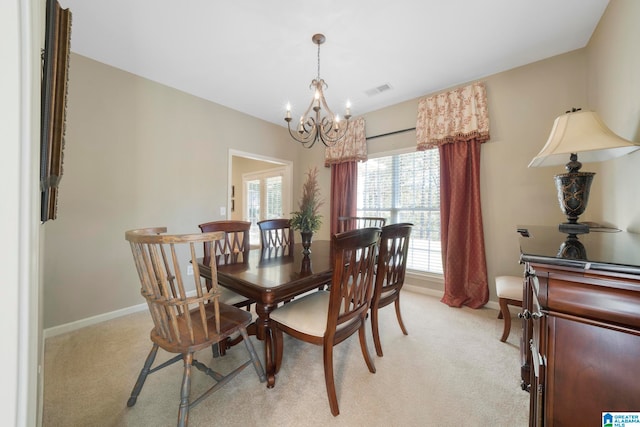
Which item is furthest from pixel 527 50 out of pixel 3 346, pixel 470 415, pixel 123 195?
pixel 123 195

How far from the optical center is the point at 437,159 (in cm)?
304

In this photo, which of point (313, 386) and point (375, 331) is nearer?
point (313, 386)

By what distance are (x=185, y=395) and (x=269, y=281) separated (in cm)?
65

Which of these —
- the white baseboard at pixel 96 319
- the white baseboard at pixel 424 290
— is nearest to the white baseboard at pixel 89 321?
the white baseboard at pixel 96 319

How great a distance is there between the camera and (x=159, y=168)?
2842 millimetres

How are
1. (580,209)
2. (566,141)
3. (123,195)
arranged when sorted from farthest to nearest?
(123,195), (580,209), (566,141)

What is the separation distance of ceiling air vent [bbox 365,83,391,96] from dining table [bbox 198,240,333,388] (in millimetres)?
2269

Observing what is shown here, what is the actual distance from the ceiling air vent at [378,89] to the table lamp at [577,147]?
1910 millimetres

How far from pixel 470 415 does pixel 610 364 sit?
94cm

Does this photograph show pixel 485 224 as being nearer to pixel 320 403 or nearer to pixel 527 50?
pixel 527 50

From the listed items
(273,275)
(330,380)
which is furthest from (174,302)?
(330,380)

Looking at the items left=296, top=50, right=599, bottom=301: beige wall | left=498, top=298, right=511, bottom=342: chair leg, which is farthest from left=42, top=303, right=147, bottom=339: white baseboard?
left=296, top=50, right=599, bottom=301: beige wall

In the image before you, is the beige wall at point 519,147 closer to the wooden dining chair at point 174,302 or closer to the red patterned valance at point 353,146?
the red patterned valance at point 353,146

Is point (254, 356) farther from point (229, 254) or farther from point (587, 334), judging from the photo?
point (587, 334)
